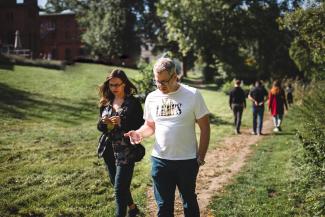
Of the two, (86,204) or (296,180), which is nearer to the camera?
(86,204)

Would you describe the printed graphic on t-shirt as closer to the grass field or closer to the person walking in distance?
the person walking in distance

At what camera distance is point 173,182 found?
193 inches

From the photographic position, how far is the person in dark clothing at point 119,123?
5.68 metres

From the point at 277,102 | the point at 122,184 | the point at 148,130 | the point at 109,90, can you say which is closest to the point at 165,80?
the point at 148,130

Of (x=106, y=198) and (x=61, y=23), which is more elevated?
(x=61, y=23)

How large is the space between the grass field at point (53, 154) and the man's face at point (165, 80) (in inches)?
111

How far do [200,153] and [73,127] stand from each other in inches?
436

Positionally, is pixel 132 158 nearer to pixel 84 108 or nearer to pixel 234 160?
pixel 234 160

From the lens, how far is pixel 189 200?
191 inches

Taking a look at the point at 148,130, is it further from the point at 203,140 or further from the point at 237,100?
the point at 237,100

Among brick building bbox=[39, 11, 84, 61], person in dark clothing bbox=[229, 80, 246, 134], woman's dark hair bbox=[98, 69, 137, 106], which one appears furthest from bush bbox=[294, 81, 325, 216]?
brick building bbox=[39, 11, 84, 61]

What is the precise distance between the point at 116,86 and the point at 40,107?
13056 mm

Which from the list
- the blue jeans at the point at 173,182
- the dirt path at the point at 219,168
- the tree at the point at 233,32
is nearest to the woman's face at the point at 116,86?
the blue jeans at the point at 173,182

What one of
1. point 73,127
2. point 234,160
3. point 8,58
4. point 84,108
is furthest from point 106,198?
point 8,58
